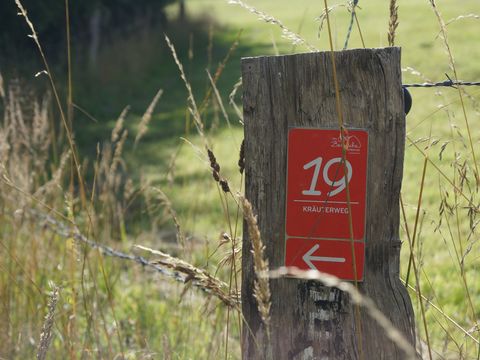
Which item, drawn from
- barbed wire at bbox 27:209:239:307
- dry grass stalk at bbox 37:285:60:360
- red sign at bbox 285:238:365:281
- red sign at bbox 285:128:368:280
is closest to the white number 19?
red sign at bbox 285:128:368:280

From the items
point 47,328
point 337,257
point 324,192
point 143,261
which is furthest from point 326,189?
point 143,261

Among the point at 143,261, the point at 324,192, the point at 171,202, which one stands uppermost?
the point at 324,192

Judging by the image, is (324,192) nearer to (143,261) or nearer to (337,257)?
(337,257)

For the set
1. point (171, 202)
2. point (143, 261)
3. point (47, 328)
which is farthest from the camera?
point (171, 202)

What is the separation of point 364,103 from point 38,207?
11.4 ft

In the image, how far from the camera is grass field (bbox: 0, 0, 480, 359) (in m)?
2.62

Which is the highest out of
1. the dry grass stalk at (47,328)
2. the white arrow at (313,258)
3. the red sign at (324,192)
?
the red sign at (324,192)

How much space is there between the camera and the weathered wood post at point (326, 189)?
5.75 feet

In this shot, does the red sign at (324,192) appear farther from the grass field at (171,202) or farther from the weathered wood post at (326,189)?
the grass field at (171,202)

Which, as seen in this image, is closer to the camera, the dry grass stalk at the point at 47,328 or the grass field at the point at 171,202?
the dry grass stalk at the point at 47,328

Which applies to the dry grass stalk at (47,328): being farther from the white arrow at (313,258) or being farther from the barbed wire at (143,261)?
the white arrow at (313,258)

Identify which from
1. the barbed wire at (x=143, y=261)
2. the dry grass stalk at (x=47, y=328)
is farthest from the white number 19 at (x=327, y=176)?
the dry grass stalk at (x=47, y=328)

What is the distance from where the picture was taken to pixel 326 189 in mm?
1770

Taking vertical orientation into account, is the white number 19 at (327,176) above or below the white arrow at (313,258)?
above
